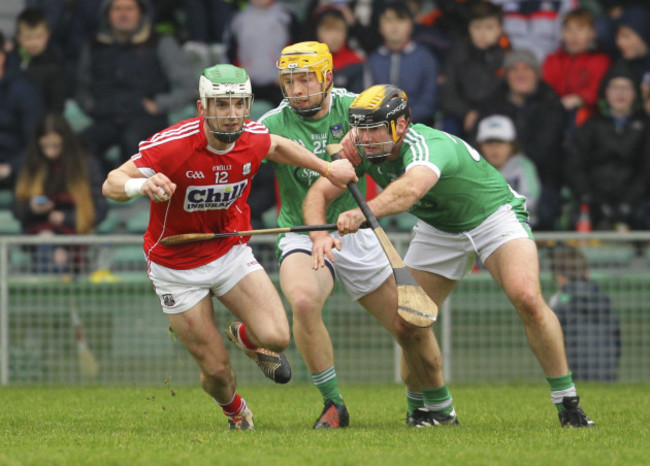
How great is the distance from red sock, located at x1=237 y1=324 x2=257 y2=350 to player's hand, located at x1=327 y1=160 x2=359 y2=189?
3.43ft

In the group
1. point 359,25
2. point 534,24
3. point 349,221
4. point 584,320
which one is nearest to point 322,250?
point 349,221

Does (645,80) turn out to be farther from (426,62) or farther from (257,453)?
(257,453)

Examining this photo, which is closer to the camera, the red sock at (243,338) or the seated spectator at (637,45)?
the red sock at (243,338)

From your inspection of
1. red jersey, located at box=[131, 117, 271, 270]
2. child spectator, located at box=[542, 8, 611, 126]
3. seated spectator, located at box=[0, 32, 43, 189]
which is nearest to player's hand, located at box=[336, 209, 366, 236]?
red jersey, located at box=[131, 117, 271, 270]

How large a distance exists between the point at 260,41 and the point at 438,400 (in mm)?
6467

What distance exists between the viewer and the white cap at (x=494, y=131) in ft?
Answer: 39.9

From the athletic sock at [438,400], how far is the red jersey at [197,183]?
1472mm

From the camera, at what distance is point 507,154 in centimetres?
1216

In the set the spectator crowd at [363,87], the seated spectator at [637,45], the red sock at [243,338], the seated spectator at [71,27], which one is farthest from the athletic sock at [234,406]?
the seated spectator at [637,45]

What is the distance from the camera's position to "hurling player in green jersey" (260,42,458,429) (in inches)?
279

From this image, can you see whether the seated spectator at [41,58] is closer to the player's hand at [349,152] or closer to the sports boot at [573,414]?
the player's hand at [349,152]

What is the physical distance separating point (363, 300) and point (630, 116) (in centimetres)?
604

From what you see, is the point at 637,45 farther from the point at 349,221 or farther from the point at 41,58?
the point at 349,221

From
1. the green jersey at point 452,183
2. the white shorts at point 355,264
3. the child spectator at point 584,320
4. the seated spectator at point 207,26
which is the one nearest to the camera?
the green jersey at point 452,183
